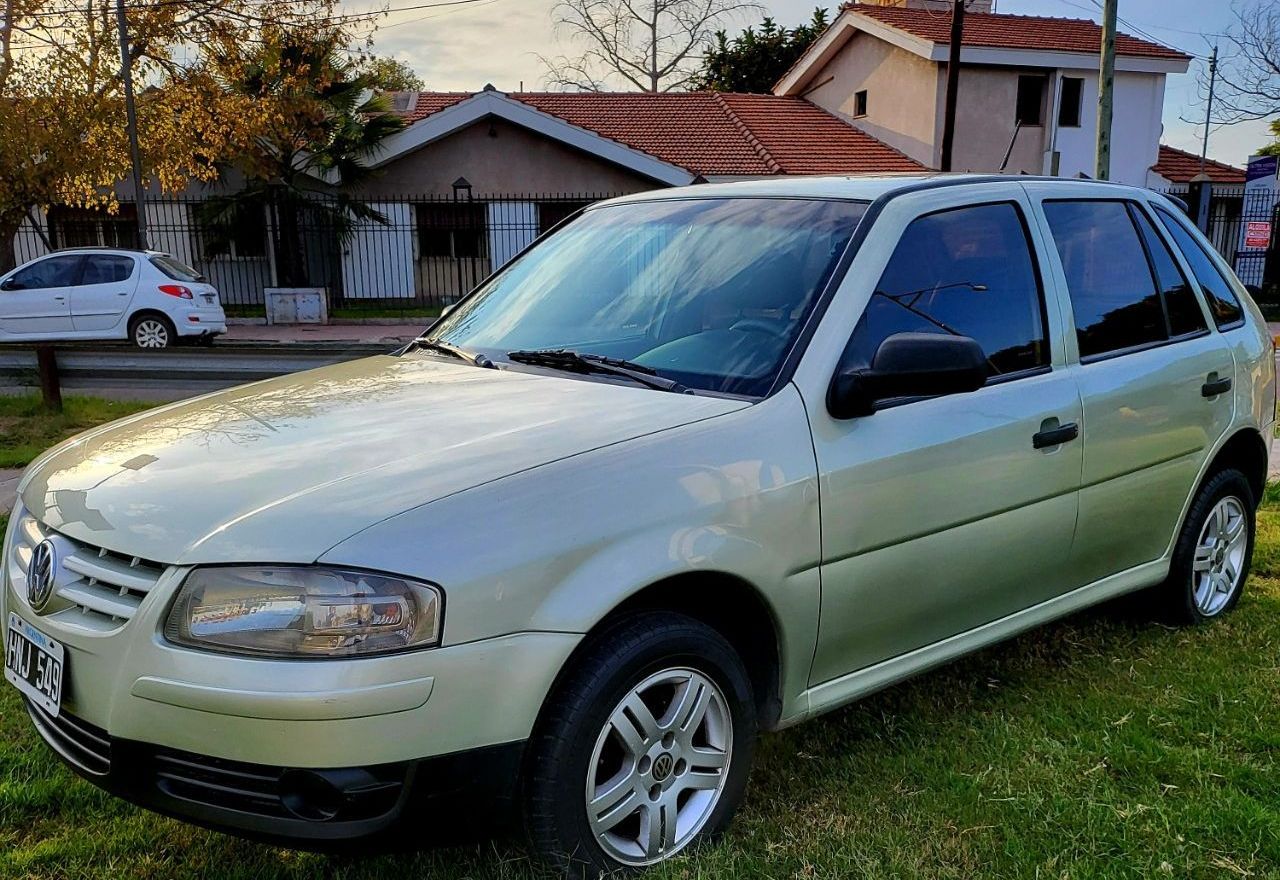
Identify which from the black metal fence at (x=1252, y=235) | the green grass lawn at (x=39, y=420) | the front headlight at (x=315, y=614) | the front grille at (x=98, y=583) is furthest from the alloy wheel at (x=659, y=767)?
the black metal fence at (x=1252, y=235)

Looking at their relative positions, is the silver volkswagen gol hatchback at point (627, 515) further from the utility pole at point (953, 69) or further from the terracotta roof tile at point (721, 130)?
the terracotta roof tile at point (721, 130)

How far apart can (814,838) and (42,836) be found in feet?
6.70

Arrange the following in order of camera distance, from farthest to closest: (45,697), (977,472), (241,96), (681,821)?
(241,96) < (977,472) < (681,821) < (45,697)

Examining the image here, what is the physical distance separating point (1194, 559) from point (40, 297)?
630 inches

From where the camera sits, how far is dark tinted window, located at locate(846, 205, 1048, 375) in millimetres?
3045

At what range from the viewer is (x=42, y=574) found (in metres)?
2.43

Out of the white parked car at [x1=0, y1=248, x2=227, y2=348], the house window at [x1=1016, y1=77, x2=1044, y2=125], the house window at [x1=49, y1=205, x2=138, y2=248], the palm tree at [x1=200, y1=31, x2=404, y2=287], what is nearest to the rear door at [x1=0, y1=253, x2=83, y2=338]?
the white parked car at [x1=0, y1=248, x2=227, y2=348]

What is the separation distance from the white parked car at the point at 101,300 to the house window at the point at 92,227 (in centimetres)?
896

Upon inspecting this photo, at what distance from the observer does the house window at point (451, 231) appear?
23844 mm

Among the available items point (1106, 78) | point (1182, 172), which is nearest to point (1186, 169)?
point (1182, 172)

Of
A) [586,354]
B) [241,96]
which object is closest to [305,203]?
[241,96]

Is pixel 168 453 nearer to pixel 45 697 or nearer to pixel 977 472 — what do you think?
pixel 45 697

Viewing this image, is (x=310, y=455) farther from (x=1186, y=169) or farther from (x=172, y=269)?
(x=1186, y=169)

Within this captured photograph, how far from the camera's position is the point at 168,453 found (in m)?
2.59
